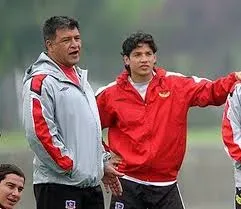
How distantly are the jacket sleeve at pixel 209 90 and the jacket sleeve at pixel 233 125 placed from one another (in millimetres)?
45

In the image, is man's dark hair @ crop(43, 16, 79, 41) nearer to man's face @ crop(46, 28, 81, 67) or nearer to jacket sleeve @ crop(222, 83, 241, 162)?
man's face @ crop(46, 28, 81, 67)

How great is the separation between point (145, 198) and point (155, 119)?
474mm

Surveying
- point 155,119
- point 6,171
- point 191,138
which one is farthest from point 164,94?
point 6,171

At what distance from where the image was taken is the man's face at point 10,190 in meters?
3.89

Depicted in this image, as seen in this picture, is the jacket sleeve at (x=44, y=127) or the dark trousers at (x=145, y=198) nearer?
the jacket sleeve at (x=44, y=127)

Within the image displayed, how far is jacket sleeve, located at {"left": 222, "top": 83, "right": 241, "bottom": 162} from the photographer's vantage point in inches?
183

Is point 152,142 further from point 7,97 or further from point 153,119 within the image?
point 7,97

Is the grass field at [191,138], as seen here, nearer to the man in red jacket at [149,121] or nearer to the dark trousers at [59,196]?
the man in red jacket at [149,121]

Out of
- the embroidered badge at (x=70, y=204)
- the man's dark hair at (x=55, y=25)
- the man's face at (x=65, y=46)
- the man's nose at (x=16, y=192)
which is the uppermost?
the man's dark hair at (x=55, y=25)

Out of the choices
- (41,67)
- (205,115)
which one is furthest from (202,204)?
(41,67)

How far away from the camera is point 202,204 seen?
5.81 meters

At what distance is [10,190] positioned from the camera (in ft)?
12.8

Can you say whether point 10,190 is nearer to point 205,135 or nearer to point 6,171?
point 6,171

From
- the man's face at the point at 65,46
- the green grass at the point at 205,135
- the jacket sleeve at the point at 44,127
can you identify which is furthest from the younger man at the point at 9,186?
the green grass at the point at 205,135
